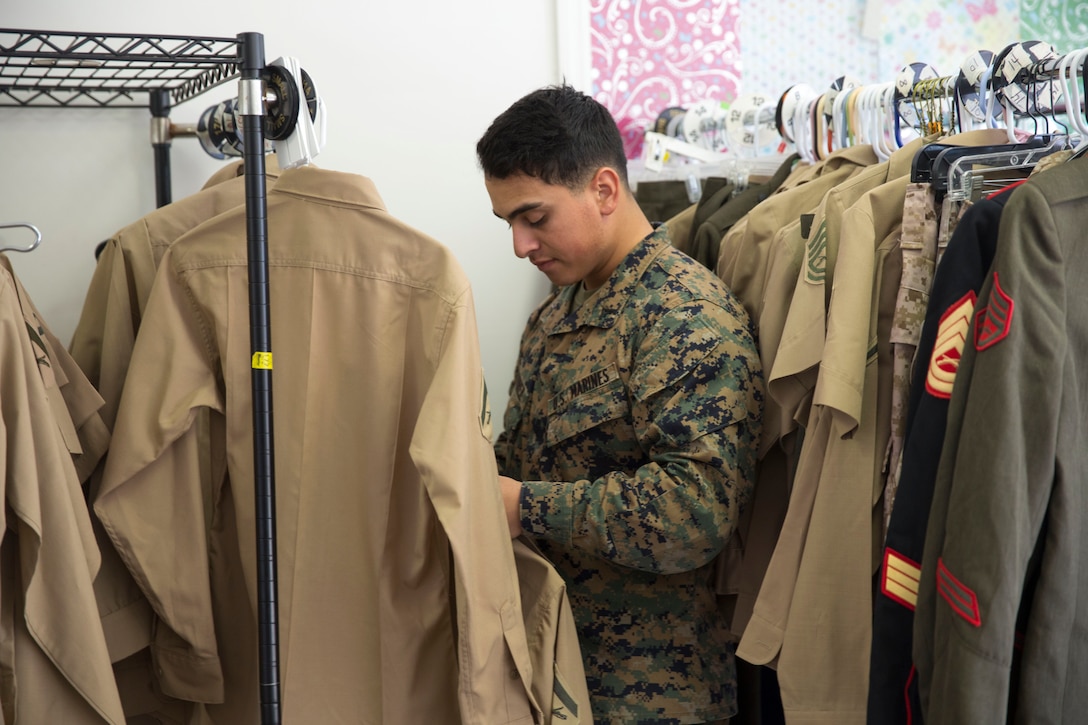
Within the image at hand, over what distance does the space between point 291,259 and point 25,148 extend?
911mm

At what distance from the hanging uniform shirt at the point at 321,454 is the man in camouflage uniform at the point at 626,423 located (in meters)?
0.23

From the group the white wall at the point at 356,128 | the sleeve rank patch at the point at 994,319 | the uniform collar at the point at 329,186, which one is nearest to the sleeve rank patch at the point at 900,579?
the sleeve rank patch at the point at 994,319

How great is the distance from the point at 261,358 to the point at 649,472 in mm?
638

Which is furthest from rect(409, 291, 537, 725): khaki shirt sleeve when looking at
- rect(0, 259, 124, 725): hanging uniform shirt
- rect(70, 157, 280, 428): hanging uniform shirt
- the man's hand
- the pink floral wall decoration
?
the pink floral wall decoration

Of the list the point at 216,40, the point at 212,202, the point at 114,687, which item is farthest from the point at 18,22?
the point at 114,687

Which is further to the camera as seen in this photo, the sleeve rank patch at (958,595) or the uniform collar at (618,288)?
the uniform collar at (618,288)

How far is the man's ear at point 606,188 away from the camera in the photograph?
1793 mm

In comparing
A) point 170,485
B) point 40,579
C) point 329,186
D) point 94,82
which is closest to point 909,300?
point 329,186

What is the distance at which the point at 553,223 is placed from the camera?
1.78m

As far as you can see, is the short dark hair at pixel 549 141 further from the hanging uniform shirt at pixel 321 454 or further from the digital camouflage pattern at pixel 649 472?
the hanging uniform shirt at pixel 321 454

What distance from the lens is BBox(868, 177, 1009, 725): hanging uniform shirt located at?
1.27 meters

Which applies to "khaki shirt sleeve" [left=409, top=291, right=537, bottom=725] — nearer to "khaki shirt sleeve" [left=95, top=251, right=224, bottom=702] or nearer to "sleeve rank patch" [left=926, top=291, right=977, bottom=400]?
"khaki shirt sleeve" [left=95, top=251, right=224, bottom=702]

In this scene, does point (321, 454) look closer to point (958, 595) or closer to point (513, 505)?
point (513, 505)

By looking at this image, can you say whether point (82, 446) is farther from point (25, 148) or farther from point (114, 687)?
point (25, 148)
